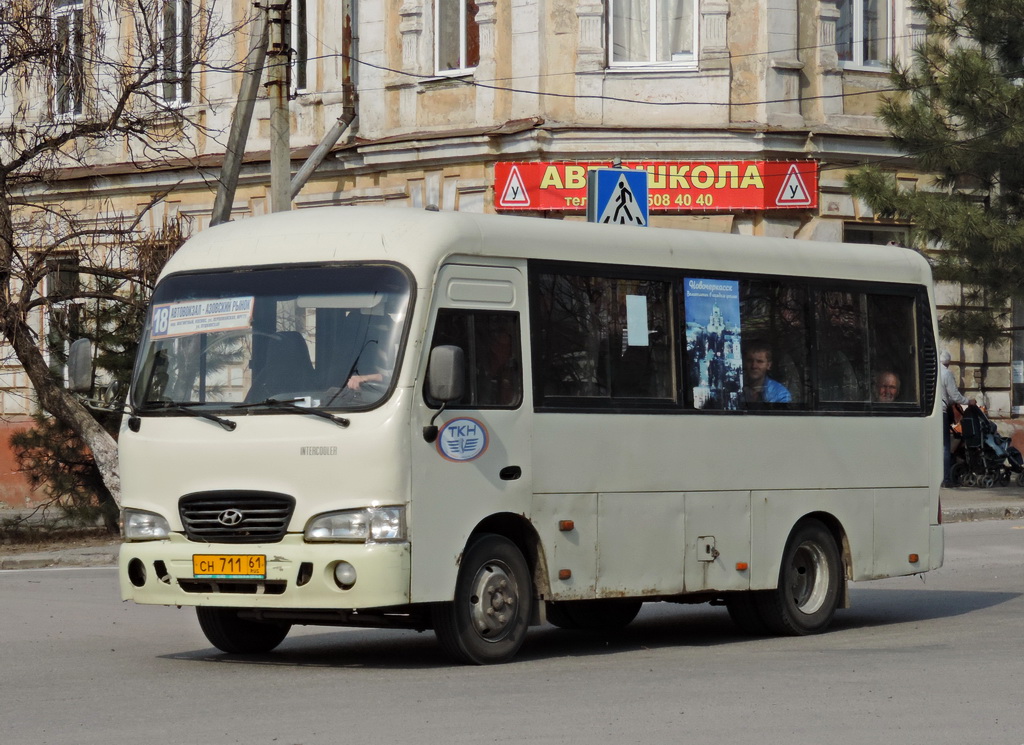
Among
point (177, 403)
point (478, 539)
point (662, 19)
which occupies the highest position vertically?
point (662, 19)

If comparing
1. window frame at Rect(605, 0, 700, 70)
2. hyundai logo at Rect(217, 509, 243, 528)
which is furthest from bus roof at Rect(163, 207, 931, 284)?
window frame at Rect(605, 0, 700, 70)

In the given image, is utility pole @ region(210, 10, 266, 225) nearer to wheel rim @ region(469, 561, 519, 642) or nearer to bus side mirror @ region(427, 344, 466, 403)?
wheel rim @ region(469, 561, 519, 642)

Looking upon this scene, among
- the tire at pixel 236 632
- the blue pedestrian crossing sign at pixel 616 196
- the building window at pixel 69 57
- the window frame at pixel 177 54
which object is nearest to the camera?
the tire at pixel 236 632

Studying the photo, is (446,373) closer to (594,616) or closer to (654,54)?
(594,616)

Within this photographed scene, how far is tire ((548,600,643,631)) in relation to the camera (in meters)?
13.1

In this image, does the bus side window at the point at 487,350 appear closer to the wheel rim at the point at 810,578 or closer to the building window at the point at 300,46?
the wheel rim at the point at 810,578

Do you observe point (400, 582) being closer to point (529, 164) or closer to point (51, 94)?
point (51, 94)

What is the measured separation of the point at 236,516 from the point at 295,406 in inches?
26.8

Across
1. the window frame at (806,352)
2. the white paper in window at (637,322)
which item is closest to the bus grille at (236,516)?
the window frame at (806,352)

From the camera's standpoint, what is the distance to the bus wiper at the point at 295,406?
10320mm

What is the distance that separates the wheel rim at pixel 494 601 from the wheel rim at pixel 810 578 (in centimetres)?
276

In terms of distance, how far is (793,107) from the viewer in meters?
27.0

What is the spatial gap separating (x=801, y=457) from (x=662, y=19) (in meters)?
15.2

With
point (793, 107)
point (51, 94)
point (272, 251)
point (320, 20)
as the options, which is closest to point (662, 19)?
point (793, 107)
